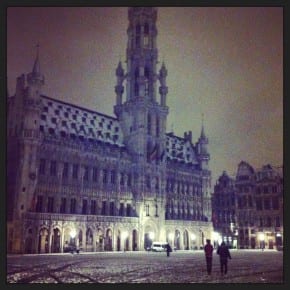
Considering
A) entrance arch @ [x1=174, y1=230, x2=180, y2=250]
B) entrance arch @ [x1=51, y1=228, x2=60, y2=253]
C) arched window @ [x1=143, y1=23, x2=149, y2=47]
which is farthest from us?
arched window @ [x1=143, y1=23, x2=149, y2=47]

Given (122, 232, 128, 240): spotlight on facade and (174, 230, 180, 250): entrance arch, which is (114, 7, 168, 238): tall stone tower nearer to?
(122, 232, 128, 240): spotlight on facade

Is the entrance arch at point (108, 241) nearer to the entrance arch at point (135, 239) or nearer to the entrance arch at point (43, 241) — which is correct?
the entrance arch at point (135, 239)

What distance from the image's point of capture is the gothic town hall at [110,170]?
5322 centimetres

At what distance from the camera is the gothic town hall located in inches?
2095

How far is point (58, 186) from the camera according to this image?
56.3 metres

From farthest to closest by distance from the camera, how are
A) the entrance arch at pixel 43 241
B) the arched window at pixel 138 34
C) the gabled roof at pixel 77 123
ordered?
the arched window at pixel 138 34 < the gabled roof at pixel 77 123 < the entrance arch at pixel 43 241

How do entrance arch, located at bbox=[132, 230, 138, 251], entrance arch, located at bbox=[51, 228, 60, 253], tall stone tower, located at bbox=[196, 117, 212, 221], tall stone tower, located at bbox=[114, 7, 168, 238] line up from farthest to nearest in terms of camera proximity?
tall stone tower, located at bbox=[196, 117, 212, 221], tall stone tower, located at bbox=[114, 7, 168, 238], entrance arch, located at bbox=[132, 230, 138, 251], entrance arch, located at bbox=[51, 228, 60, 253]

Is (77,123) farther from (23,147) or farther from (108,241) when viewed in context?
(108,241)

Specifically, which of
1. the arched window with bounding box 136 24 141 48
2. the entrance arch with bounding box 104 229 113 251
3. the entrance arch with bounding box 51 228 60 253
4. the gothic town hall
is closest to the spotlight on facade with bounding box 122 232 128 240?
the gothic town hall

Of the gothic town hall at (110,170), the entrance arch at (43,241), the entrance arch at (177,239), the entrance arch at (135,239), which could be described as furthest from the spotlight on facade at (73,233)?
the entrance arch at (177,239)


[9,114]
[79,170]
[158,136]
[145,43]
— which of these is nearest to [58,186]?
[79,170]

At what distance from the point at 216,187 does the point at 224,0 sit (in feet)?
208

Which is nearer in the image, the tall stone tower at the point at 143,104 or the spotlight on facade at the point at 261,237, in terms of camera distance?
the tall stone tower at the point at 143,104

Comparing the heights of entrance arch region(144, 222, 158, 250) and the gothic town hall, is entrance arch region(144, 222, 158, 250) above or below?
below
